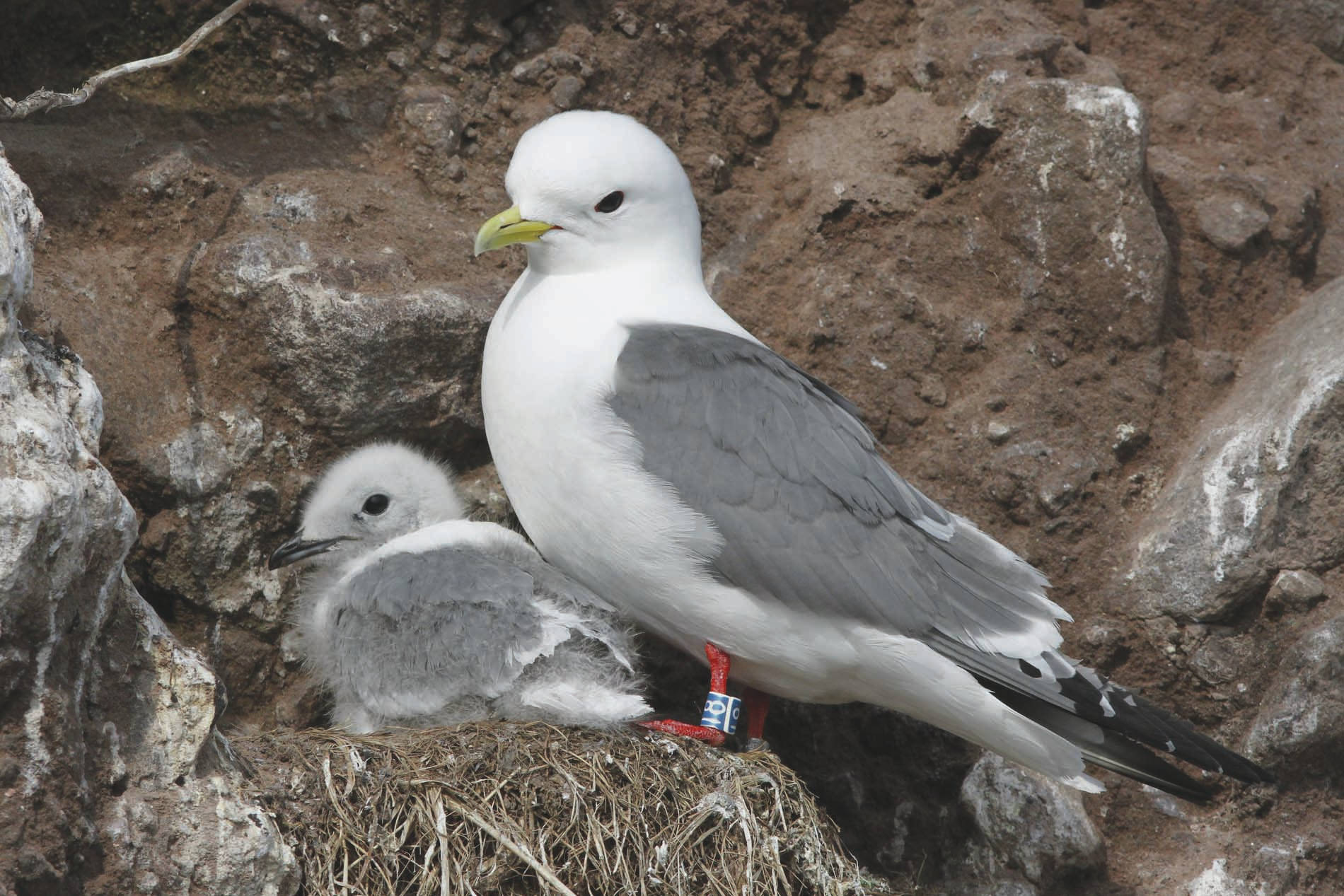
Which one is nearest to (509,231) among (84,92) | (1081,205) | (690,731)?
(84,92)

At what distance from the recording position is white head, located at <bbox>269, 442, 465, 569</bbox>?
158 inches

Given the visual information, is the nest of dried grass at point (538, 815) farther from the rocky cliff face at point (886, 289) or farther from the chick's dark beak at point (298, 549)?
the rocky cliff face at point (886, 289)

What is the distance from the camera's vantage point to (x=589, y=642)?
3.64m

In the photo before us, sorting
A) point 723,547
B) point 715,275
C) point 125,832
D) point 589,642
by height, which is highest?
point 715,275

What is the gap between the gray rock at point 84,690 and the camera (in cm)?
257

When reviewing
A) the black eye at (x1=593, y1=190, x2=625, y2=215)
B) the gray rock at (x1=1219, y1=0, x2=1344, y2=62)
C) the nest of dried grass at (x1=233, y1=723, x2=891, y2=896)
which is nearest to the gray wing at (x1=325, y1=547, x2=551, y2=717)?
the nest of dried grass at (x1=233, y1=723, x2=891, y2=896)

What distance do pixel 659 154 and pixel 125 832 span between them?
2314 millimetres

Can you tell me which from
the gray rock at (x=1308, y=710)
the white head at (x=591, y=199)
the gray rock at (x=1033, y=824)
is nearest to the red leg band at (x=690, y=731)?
the gray rock at (x=1033, y=824)

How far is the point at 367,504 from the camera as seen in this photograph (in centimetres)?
405

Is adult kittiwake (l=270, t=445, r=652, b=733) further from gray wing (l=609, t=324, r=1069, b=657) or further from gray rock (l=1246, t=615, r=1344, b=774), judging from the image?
gray rock (l=1246, t=615, r=1344, b=774)

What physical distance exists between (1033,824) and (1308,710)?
824 mm

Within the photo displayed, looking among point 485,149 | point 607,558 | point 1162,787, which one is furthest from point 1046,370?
→ point 485,149

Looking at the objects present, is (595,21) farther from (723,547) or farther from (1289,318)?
(1289,318)

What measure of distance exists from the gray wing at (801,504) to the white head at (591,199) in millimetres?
389
